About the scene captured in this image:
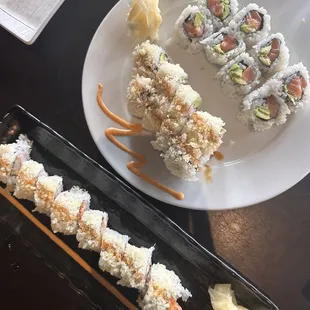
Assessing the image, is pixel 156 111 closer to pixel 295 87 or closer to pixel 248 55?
pixel 248 55

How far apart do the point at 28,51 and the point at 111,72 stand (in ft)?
1.55

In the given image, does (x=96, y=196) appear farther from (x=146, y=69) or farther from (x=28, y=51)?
(x=28, y=51)

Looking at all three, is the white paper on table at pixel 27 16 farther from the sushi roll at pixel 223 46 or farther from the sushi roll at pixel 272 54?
the sushi roll at pixel 272 54

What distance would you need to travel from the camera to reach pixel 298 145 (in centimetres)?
206

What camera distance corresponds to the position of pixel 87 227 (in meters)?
2.03

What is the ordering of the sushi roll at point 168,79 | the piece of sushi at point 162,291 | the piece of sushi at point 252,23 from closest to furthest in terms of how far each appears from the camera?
1. the piece of sushi at point 162,291
2. the sushi roll at point 168,79
3. the piece of sushi at point 252,23

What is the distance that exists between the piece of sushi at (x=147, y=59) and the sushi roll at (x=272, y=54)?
16.2 inches

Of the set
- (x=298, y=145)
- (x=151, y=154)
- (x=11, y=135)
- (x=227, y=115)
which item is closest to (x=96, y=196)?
(x=151, y=154)

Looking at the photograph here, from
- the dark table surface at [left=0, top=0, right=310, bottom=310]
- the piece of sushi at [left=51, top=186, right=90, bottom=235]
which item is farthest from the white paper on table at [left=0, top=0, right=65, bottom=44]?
the piece of sushi at [left=51, top=186, right=90, bottom=235]

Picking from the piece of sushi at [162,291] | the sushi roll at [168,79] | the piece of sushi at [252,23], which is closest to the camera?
the piece of sushi at [162,291]

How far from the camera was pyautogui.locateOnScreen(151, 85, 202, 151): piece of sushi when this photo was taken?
1991 mm

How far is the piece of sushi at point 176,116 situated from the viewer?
6.53ft

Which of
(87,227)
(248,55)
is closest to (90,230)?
(87,227)

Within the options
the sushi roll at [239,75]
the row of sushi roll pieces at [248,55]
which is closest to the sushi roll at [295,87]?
the row of sushi roll pieces at [248,55]
